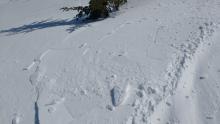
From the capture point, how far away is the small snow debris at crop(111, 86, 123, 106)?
13.0 feet

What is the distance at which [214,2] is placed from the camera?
6547mm

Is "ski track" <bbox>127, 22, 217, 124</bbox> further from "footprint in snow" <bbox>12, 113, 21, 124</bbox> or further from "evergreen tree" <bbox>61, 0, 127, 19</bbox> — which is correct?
"evergreen tree" <bbox>61, 0, 127, 19</bbox>

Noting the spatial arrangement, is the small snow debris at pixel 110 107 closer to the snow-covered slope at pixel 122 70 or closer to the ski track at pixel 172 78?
the snow-covered slope at pixel 122 70

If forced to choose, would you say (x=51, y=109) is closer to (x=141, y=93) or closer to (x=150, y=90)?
(x=141, y=93)

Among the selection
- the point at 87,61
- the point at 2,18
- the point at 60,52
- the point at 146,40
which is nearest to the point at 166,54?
the point at 146,40

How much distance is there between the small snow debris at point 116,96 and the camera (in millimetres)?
3950

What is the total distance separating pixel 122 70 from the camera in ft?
15.1

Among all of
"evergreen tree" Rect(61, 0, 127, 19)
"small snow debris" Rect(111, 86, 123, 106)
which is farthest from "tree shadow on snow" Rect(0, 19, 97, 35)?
"small snow debris" Rect(111, 86, 123, 106)

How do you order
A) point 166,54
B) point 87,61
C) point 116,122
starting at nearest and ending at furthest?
point 116,122, point 166,54, point 87,61

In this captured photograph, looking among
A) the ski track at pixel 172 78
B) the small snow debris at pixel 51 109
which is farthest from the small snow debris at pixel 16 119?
the ski track at pixel 172 78

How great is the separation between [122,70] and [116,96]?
64cm

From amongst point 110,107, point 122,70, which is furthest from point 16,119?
point 122,70

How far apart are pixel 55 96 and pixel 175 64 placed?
168 centimetres

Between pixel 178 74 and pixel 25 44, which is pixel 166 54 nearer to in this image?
pixel 178 74
